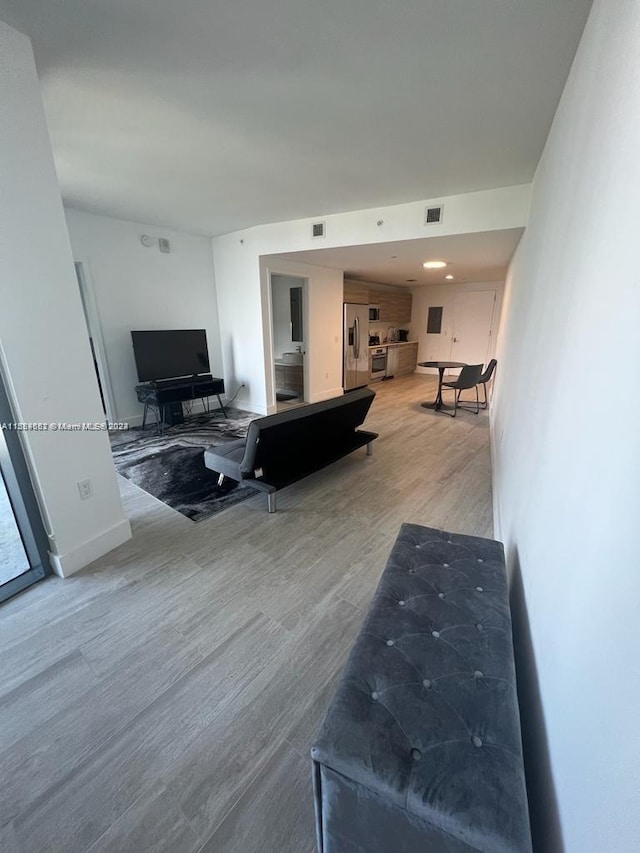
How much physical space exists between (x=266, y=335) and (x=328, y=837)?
5126 mm

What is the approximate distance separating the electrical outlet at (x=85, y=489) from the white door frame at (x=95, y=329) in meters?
2.80

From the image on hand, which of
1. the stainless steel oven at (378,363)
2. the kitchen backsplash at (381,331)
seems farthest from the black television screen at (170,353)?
the kitchen backsplash at (381,331)

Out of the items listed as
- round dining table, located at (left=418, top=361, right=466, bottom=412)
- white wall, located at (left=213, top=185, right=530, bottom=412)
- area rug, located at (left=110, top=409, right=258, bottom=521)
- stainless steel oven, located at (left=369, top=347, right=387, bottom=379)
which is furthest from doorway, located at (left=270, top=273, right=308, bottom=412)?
round dining table, located at (left=418, top=361, right=466, bottom=412)

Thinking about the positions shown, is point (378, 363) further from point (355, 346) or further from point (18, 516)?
point (18, 516)

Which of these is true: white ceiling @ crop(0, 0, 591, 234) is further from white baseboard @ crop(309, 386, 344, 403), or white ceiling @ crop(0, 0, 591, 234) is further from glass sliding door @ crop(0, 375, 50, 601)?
white baseboard @ crop(309, 386, 344, 403)

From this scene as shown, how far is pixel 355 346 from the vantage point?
7.04 meters

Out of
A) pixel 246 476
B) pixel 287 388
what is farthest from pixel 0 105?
pixel 287 388

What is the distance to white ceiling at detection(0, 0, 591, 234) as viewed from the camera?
148 centimetres

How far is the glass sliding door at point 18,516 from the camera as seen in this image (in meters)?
1.89

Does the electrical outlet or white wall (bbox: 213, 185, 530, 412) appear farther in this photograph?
white wall (bbox: 213, 185, 530, 412)

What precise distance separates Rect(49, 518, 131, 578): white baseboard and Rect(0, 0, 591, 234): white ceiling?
104 inches

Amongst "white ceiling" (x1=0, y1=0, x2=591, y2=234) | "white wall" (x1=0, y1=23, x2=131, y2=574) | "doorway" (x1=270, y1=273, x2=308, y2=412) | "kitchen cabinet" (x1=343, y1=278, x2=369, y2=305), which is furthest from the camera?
"kitchen cabinet" (x1=343, y1=278, x2=369, y2=305)

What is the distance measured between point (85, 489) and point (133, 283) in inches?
144

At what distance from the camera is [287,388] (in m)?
7.05
